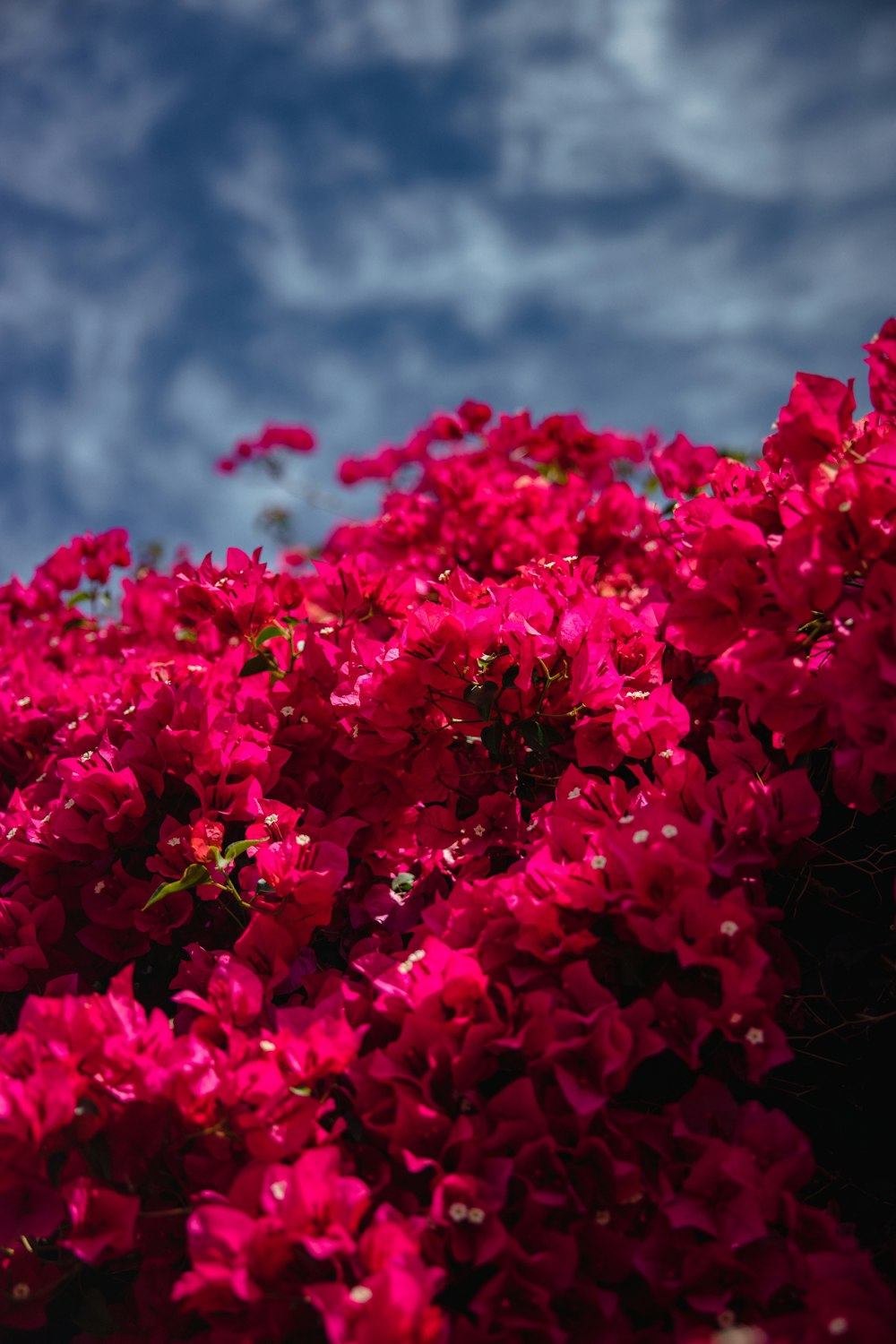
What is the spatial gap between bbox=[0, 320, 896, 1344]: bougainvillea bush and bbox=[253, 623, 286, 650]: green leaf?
0.8 inches

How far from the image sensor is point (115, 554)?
3777 millimetres

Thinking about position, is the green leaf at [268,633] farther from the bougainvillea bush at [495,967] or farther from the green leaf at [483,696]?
the green leaf at [483,696]

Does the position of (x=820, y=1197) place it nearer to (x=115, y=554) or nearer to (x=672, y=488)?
(x=672, y=488)

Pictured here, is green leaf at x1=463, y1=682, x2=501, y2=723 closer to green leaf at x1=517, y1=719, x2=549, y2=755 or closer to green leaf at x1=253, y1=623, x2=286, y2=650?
green leaf at x1=517, y1=719, x2=549, y2=755

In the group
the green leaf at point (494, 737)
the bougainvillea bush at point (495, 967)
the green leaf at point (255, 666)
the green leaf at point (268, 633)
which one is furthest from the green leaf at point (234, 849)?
the green leaf at point (255, 666)

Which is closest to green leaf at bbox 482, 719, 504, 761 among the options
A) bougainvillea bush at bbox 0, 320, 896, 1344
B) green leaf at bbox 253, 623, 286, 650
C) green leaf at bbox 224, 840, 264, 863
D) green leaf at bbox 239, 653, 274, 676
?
bougainvillea bush at bbox 0, 320, 896, 1344

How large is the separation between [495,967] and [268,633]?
105 centimetres

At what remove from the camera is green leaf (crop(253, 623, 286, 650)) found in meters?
2.32

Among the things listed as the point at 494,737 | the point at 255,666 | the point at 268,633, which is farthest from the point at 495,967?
the point at 255,666

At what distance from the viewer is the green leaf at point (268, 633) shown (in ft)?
7.61

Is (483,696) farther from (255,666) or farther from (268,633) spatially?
(255,666)

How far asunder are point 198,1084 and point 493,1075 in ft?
1.41

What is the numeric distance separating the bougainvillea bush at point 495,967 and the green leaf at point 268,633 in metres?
0.02

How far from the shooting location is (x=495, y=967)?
1558 millimetres
